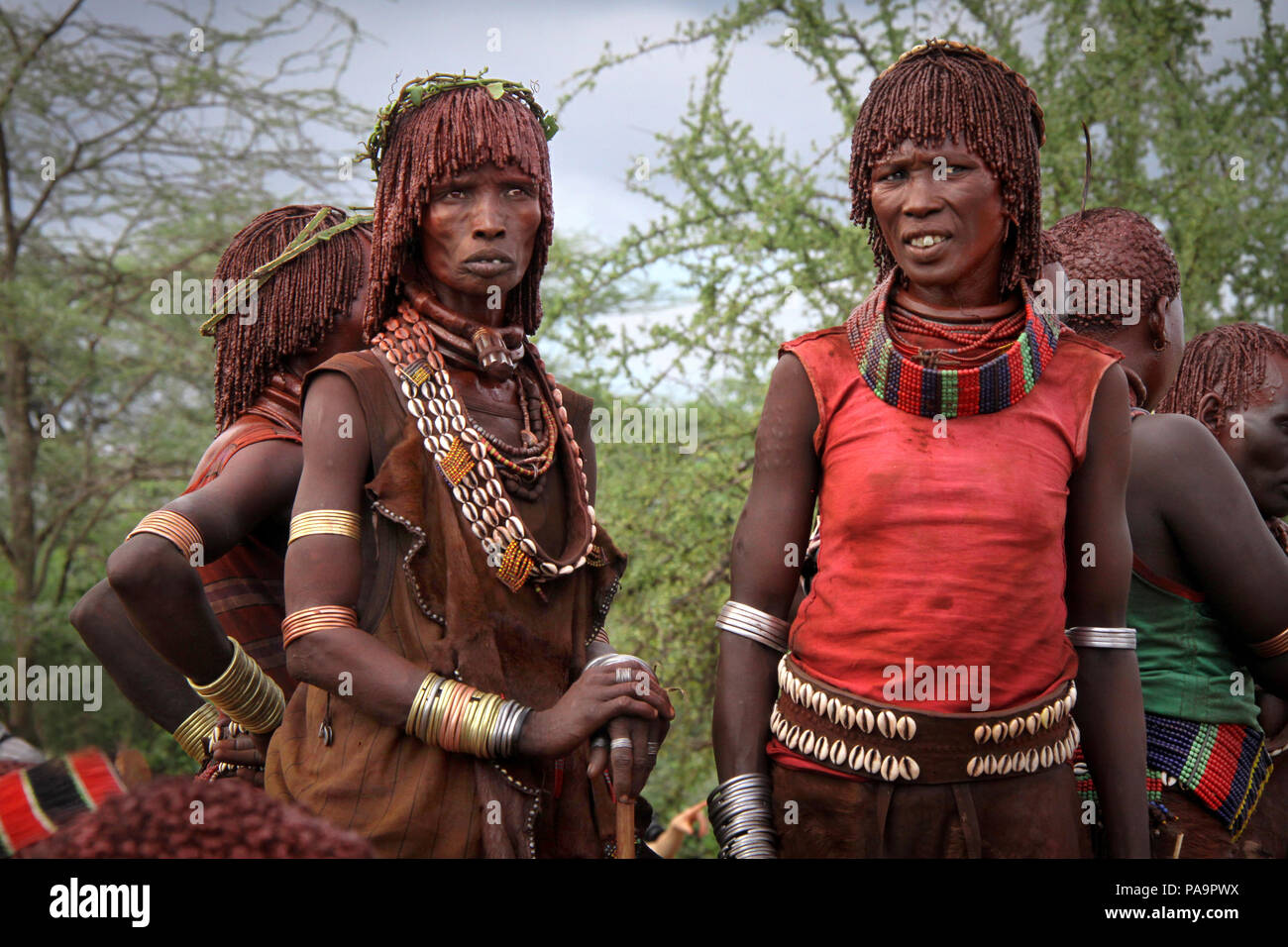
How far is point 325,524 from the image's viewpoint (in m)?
2.76

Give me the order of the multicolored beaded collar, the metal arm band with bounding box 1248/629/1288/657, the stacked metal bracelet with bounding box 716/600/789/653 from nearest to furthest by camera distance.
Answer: the multicolored beaded collar, the stacked metal bracelet with bounding box 716/600/789/653, the metal arm band with bounding box 1248/629/1288/657

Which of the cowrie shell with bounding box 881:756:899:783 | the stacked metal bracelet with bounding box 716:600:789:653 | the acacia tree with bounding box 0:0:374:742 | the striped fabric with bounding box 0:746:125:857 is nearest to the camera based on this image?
the striped fabric with bounding box 0:746:125:857

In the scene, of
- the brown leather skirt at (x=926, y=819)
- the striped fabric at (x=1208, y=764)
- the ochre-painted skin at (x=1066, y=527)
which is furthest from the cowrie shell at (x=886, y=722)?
the striped fabric at (x=1208, y=764)

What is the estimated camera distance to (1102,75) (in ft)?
25.8

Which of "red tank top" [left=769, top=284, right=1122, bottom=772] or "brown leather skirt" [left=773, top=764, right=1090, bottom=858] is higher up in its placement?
"red tank top" [left=769, top=284, right=1122, bottom=772]

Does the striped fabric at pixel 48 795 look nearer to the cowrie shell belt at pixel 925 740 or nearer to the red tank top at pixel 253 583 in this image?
the cowrie shell belt at pixel 925 740

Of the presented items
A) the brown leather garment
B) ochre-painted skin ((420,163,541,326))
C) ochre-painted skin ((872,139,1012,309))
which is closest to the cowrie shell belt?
the brown leather garment

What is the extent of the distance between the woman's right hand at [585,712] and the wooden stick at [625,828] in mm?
165

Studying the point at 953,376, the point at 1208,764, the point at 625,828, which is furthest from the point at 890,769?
the point at 1208,764

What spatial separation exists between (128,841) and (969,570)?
1798 millimetres

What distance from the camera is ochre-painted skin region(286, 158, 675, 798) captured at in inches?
105

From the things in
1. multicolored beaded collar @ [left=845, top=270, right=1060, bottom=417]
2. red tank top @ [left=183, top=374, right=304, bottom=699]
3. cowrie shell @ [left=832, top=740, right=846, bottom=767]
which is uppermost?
multicolored beaded collar @ [left=845, top=270, right=1060, bottom=417]

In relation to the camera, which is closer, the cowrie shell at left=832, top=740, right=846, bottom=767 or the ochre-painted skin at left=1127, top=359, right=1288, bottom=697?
the cowrie shell at left=832, top=740, right=846, bottom=767

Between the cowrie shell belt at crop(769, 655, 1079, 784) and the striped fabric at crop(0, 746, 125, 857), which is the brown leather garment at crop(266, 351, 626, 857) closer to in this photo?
the cowrie shell belt at crop(769, 655, 1079, 784)
